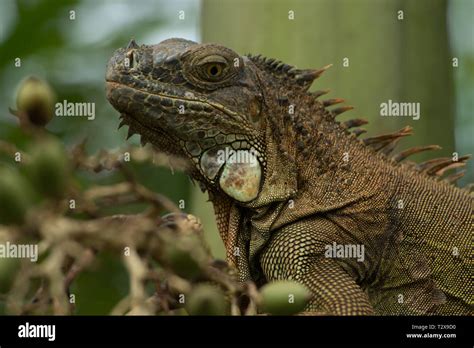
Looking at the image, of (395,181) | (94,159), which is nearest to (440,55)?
(395,181)

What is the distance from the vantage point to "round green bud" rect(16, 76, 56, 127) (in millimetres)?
1544

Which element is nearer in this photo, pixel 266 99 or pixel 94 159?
pixel 94 159

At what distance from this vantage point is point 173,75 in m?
4.03

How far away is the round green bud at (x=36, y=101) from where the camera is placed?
5.07 ft

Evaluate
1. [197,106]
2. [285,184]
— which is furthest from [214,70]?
[285,184]

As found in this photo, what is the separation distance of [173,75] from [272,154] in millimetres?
697

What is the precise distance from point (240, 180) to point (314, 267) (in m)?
0.61

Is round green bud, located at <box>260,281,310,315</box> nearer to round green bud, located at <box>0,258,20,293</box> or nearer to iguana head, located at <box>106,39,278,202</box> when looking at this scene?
round green bud, located at <box>0,258,20,293</box>

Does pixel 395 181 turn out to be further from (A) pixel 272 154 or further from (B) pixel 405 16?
(B) pixel 405 16

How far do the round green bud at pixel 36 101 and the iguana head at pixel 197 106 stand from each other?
2.36 metres

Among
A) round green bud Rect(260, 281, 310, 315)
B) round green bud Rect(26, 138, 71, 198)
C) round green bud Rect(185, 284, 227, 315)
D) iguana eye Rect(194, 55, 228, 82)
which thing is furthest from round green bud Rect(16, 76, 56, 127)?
iguana eye Rect(194, 55, 228, 82)

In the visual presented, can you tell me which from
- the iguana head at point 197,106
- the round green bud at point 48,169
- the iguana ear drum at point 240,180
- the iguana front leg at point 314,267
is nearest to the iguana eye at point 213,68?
the iguana head at point 197,106
